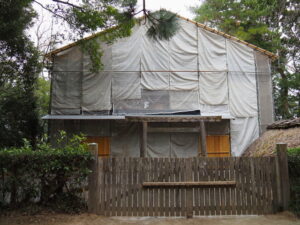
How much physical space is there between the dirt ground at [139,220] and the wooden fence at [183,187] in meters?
0.15

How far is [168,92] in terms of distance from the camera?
11.7m

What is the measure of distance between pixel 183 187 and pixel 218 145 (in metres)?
7.09

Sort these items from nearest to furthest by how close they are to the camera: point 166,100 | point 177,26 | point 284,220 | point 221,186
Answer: point 284,220 < point 221,186 < point 177,26 < point 166,100

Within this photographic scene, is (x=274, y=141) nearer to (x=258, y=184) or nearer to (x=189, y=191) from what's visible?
(x=258, y=184)

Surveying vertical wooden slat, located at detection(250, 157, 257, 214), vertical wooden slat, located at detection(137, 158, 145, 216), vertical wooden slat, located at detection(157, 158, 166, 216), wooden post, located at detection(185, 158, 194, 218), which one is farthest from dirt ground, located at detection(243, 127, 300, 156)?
vertical wooden slat, located at detection(137, 158, 145, 216)

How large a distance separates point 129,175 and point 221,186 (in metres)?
2.00

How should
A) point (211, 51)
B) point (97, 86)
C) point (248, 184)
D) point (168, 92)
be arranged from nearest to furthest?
point (248, 184), point (97, 86), point (168, 92), point (211, 51)

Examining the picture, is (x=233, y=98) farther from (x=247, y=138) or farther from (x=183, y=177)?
(x=183, y=177)

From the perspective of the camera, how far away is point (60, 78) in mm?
11633

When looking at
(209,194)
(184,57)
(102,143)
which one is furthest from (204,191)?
(184,57)

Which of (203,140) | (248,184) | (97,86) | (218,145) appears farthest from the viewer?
(97,86)

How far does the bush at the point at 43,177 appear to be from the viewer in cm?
477

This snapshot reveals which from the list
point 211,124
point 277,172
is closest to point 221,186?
point 277,172

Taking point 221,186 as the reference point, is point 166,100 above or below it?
above
